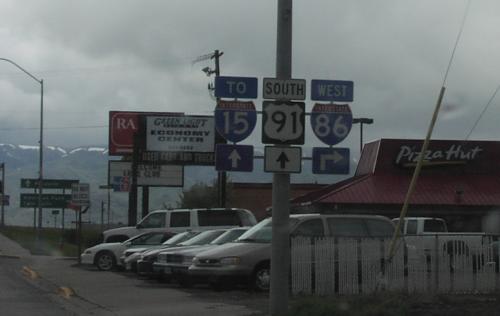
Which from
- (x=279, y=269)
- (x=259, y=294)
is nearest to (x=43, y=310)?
(x=259, y=294)

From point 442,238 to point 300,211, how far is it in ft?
90.0

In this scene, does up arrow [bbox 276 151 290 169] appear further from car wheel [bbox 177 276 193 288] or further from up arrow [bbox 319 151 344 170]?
car wheel [bbox 177 276 193 288]

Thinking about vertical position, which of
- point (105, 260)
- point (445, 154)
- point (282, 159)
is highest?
point (445, 154)

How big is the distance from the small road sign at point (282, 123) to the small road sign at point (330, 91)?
10.6 feet

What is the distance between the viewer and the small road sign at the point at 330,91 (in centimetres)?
1609

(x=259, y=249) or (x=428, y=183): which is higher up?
(x=428, y=183)

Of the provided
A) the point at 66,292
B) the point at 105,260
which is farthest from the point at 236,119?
the point at 105,260

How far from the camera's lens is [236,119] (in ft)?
58.9

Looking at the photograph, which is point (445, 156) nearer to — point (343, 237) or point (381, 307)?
point (343, 237)

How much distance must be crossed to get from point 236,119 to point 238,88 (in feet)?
3.15

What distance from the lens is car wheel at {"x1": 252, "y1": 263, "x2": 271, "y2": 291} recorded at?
696 inches

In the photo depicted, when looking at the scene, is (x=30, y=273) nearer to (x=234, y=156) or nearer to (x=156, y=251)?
(x=156, y=251)

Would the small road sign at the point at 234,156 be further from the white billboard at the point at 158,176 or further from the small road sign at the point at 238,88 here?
the white billboard at the point at 158,176

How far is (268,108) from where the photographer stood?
12789 millimetres
